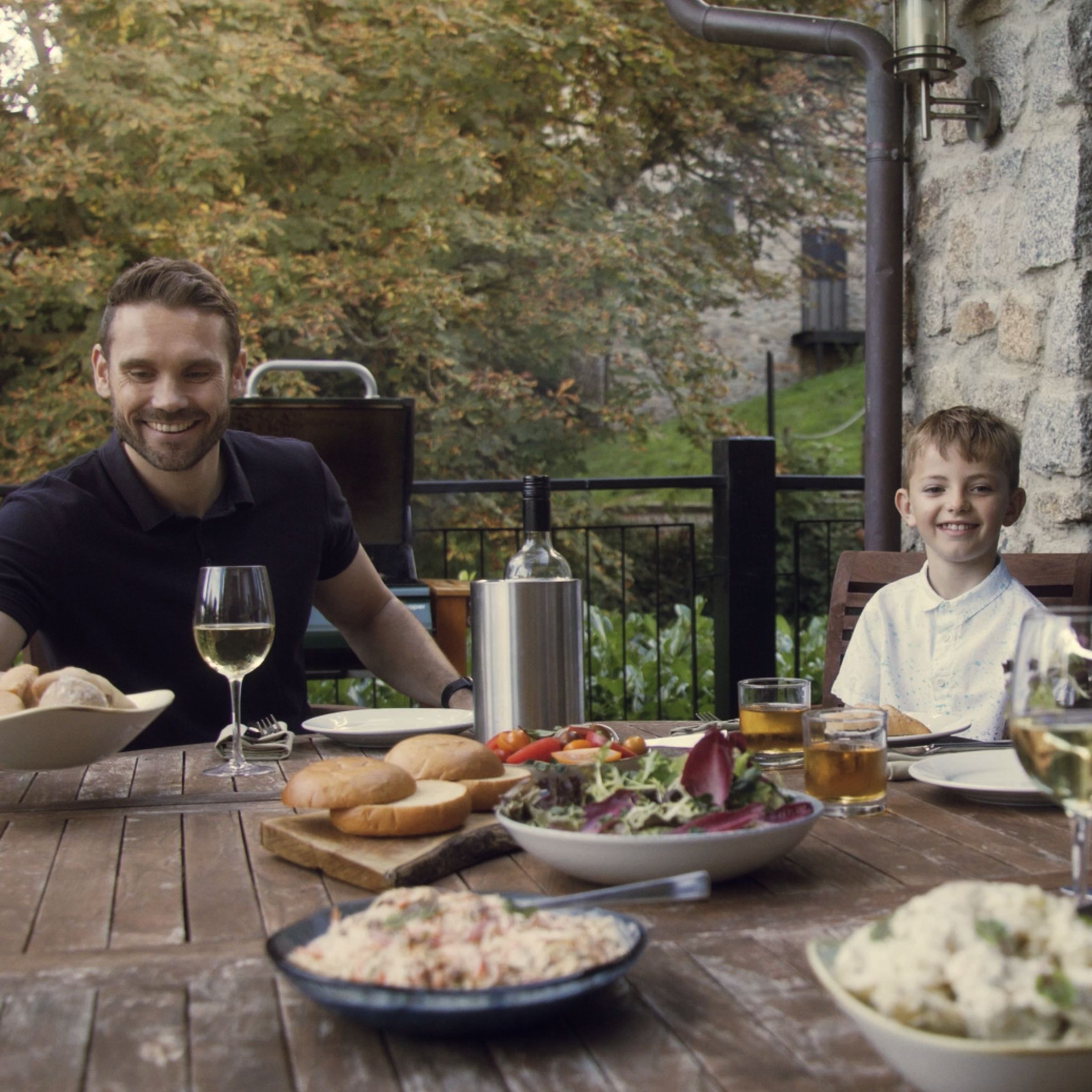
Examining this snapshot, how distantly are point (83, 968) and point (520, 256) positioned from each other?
801 centimetres

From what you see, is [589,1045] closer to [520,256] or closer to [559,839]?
[559,839]

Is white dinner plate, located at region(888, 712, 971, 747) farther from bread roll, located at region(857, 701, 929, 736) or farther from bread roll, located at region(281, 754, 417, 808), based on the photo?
bread roll, located at region(281, 754, 417, 808)

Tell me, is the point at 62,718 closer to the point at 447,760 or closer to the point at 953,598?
the point at 447,760

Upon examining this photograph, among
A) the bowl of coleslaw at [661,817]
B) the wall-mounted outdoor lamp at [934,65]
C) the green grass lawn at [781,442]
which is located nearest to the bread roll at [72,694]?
the bowl of coleslaw at [661,817]

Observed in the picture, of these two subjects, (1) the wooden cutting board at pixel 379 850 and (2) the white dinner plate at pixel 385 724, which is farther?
(2) the white dinner plate at pixel 385 724

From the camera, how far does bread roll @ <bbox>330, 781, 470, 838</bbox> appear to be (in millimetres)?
1015

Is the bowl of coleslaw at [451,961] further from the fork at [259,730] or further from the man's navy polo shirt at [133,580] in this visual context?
the man's navy polo shirt at [133,580]

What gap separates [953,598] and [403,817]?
1.42 meters

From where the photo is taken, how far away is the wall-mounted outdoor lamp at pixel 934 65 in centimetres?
266

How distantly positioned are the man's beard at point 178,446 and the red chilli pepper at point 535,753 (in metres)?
0.90

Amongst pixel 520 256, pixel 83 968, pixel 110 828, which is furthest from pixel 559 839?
pixel 520 256

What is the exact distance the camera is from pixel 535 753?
→ 1244mm

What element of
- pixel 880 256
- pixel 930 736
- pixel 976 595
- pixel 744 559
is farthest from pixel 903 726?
pixel 744 559

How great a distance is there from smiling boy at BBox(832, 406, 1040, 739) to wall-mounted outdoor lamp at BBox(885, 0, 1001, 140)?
81cm
